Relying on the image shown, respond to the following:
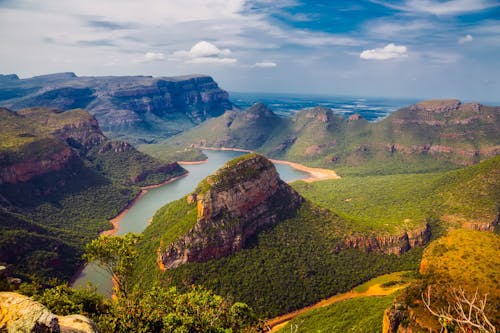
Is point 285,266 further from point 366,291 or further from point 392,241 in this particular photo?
point 392,241

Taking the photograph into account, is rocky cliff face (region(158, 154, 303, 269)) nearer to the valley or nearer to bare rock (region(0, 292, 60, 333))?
the valley

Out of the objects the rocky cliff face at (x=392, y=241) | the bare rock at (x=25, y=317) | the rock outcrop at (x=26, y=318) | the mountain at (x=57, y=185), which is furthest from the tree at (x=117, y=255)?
the rocky cliff face at (x=392, y=241)

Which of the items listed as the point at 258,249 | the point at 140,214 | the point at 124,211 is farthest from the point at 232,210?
the point at 124,211

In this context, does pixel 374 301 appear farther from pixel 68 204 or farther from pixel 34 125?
pixel 34 125

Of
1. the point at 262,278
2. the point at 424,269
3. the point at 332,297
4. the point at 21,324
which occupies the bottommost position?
the point at 332,297

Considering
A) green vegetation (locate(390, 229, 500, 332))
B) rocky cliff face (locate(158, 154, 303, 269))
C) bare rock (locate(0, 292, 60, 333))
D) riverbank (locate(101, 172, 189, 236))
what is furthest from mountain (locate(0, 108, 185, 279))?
green vegetation (locate(390, 229, 500, 332))

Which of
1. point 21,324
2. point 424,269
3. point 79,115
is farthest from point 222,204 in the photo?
point 79,115
